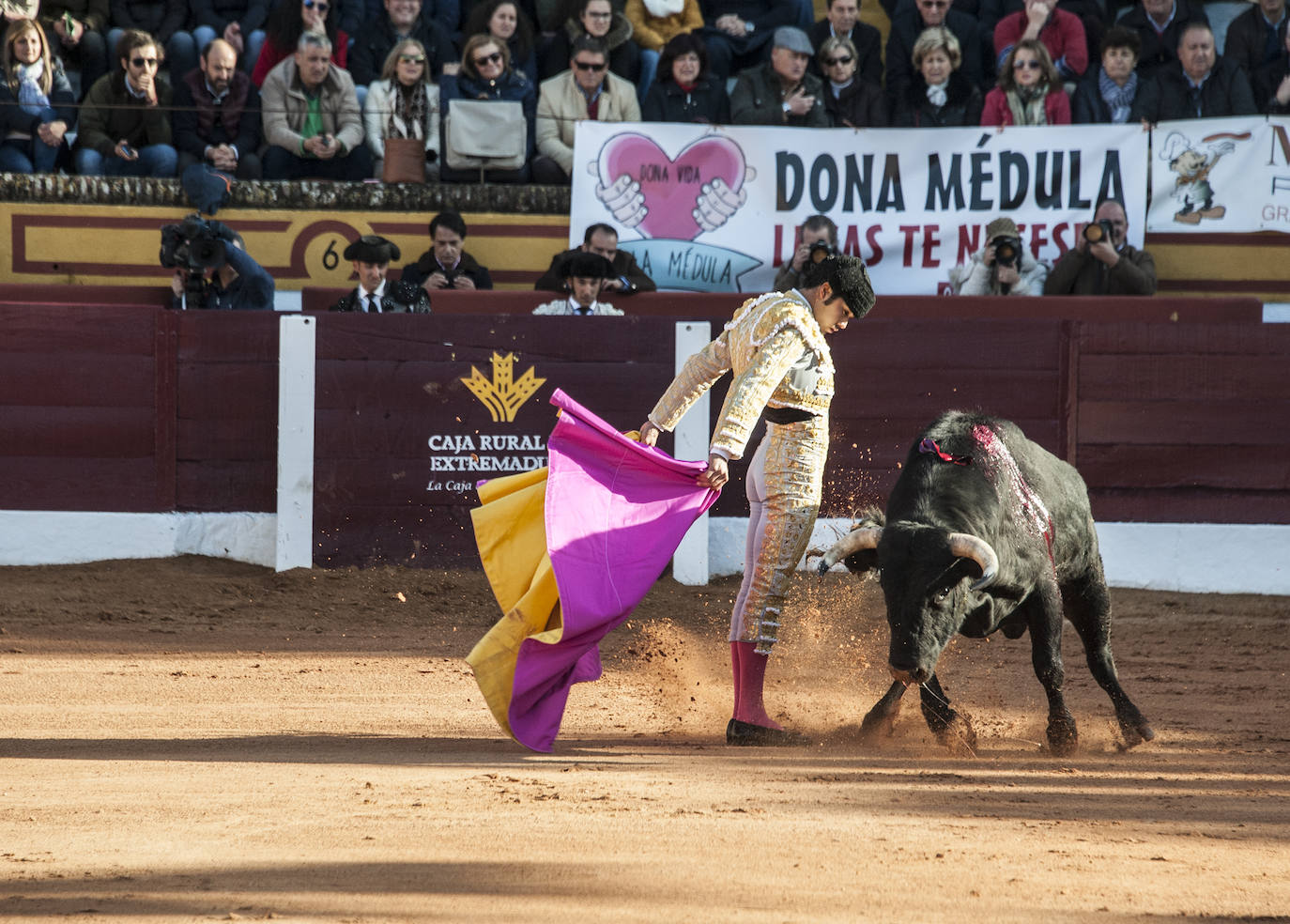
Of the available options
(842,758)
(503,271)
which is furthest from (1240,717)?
(503,271)

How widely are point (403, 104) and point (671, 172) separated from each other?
145 cm

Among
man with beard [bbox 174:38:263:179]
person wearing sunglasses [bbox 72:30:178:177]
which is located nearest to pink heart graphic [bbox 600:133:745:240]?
man with beard [bbox 174:38:263:179]

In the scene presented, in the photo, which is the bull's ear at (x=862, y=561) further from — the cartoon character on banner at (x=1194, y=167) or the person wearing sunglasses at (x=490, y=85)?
the person wearing sunglasses at (x=490, y=85)

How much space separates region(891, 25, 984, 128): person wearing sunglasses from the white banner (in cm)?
96

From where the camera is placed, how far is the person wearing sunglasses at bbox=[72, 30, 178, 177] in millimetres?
7707

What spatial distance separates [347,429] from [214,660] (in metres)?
1.90

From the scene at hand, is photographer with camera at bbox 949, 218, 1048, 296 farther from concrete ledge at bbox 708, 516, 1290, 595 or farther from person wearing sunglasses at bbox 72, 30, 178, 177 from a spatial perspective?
person wearing sunglasses at bbox 72, 30, 178, 177

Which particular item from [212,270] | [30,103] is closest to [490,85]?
[212,270]

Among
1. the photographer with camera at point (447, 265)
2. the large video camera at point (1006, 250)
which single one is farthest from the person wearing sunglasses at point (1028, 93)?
the photographer with camera at point (447, 265)

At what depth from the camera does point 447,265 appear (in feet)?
24.4

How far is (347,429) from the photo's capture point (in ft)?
22.3

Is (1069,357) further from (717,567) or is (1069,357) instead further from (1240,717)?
(1240,717)

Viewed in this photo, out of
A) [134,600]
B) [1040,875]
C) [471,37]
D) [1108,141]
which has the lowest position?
[134,600]

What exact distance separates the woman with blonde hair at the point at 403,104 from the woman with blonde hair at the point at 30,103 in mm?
1494
